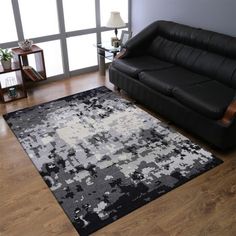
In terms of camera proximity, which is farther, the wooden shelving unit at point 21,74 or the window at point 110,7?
the window at point 110,7

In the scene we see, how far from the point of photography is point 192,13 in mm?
3920

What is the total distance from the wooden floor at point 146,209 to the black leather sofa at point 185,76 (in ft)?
1.39

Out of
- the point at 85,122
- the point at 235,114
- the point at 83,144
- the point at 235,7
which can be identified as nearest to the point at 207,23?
the point at 235,7

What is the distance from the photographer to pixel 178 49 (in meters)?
3.82

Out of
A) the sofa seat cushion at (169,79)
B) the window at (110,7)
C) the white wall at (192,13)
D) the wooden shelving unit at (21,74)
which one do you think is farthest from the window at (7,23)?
the white wall at (192,13)

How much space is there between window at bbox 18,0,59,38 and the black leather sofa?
1.13 metres

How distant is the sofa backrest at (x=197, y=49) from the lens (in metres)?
3.25

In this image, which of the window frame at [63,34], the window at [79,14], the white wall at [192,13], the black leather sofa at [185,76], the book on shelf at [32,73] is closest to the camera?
the black leather sofa at [185,76]

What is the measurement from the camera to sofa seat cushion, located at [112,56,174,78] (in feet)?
11.9

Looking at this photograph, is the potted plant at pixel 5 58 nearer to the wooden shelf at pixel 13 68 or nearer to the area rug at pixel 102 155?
the wooden shelf at pixel 13 68

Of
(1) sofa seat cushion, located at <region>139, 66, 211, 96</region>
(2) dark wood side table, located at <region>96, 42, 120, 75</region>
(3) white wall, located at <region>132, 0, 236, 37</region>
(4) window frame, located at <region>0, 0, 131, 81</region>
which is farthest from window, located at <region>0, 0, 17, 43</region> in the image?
(3) white wall, located at <region>132, 0, 236, 37</region>

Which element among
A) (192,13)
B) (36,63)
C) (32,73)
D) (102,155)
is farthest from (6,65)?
(192,13)

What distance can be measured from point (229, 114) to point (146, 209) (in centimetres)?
114

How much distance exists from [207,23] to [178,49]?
0.50 m
